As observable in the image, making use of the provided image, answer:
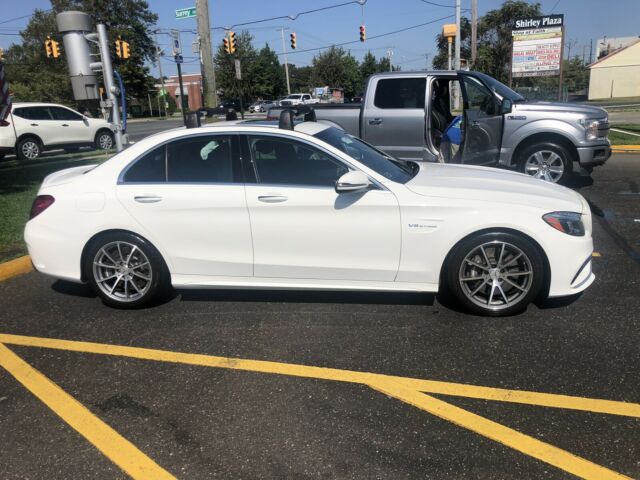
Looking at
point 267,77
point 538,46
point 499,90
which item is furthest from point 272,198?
point 267,77

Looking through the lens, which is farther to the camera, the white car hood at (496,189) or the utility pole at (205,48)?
the utility pole at (205,48)

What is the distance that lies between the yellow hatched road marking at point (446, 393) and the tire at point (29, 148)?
1278 centimetres

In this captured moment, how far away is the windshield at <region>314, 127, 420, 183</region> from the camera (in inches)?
169

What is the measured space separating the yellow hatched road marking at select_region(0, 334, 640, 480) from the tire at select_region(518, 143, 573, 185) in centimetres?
584

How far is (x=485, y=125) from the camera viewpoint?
8.07 m

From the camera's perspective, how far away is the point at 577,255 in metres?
3.85

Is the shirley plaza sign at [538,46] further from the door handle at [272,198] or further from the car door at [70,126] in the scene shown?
the door handle at [272,198]

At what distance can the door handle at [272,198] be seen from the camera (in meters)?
4.07

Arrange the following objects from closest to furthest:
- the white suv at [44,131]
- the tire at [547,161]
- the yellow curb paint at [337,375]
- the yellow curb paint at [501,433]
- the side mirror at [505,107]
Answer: the yellow curb paint at [501,433] < the yellow curb paint at [337,375] < the side mirror at [505,107] < the tire at [547,161] < the white suv at [44,131]

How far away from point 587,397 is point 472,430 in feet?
2.53

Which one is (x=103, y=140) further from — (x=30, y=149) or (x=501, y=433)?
(x=501, y=433)

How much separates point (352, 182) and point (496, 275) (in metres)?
1.28

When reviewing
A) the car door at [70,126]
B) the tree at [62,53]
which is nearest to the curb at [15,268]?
the car door at [70,126]

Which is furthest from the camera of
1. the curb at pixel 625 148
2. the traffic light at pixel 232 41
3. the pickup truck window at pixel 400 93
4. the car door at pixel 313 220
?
the traffic light at pixel 232 41
